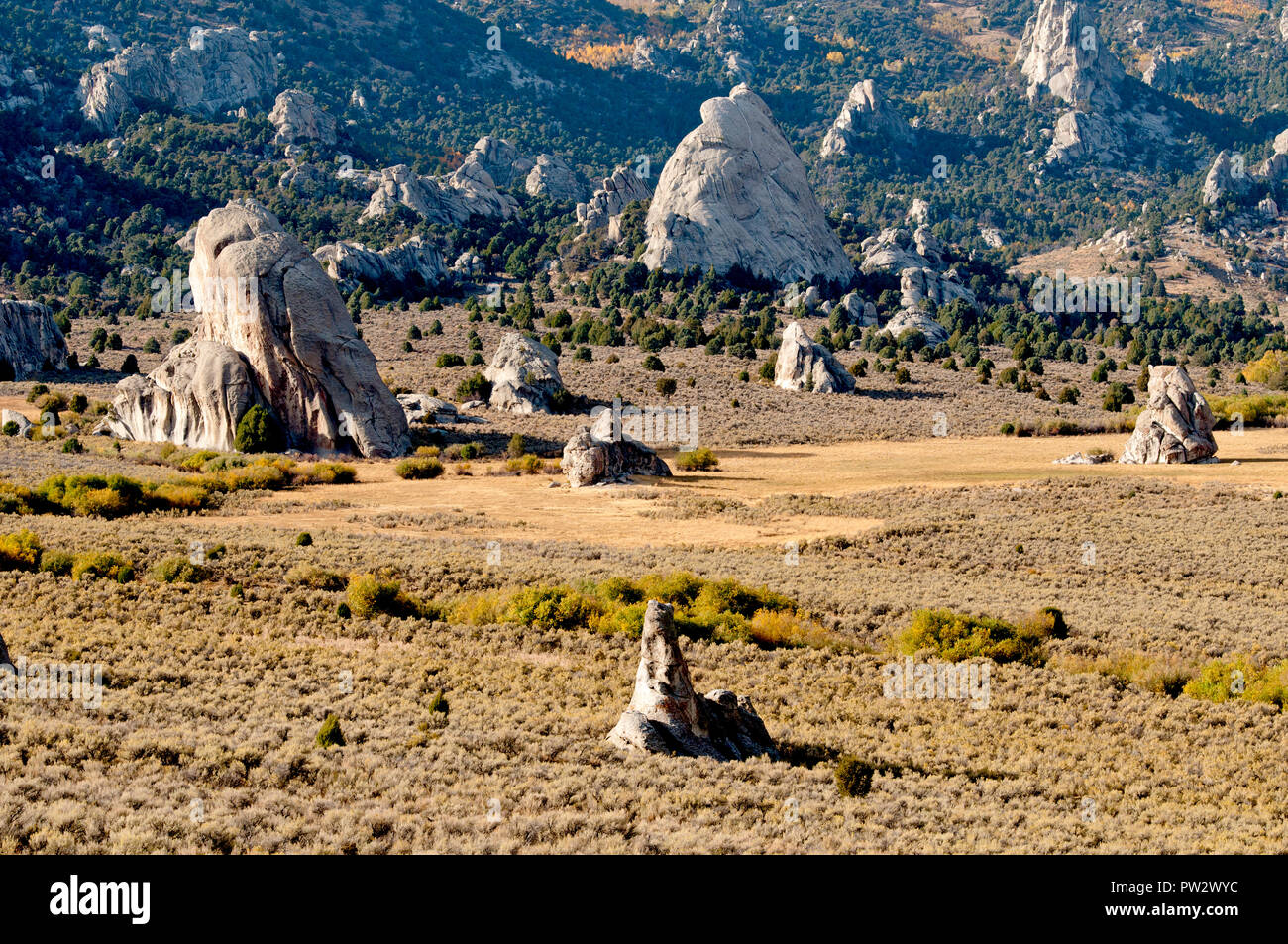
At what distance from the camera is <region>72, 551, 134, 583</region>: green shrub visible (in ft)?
90.6

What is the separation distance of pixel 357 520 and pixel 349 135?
544 ft

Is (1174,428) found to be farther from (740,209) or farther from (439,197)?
(439,197)

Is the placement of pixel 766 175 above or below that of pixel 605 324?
above

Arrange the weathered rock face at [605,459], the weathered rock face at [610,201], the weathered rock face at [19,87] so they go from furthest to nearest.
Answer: the weathered rock face at [19,87] → the weathered rock face at [610,201] → the weathered rock face at [605,459]

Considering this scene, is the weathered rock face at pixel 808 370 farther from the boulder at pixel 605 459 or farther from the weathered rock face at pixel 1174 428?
the boulder at pixel 605 459

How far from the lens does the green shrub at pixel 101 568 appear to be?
1087 inches

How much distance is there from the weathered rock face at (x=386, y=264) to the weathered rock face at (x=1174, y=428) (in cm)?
8735

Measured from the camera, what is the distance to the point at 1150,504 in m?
44.7

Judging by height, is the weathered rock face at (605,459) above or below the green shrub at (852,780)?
above

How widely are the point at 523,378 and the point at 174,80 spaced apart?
6260 inches

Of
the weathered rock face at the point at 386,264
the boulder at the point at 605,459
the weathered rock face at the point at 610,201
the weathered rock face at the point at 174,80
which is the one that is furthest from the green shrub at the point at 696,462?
the weathered rock face at the point at 174,80

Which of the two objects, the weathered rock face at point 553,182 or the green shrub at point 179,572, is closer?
the green shrub at point 179,572
